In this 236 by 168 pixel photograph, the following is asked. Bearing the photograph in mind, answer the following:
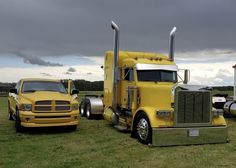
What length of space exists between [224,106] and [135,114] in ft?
26.9

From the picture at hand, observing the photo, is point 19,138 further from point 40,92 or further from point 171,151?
point 171,151

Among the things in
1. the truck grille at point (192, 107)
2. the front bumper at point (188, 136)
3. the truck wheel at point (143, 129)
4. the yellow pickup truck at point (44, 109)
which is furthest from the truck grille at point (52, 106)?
the truck grille at point (192, 107)

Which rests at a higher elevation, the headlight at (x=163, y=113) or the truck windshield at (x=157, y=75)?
the truck windshield at (x=157, y=75)

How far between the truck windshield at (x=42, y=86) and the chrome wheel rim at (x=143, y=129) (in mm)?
4387

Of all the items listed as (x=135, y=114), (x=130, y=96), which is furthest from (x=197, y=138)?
(x=130, y=96)

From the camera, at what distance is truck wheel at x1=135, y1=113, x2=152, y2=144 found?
11003 millimetres

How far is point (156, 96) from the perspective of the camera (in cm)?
1234

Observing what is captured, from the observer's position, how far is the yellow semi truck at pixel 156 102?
10.8m

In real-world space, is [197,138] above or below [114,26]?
below

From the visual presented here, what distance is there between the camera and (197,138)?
11070 millimetres

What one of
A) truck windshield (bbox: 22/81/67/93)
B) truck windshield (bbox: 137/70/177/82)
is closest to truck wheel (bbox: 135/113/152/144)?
truck windshield (bbox: 137/70/177/82)

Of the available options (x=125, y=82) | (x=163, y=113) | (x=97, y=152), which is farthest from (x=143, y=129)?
(x=125, y=82)

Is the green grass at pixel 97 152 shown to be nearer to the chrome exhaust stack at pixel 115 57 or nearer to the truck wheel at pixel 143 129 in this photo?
the truck wheel at pixel 143 129

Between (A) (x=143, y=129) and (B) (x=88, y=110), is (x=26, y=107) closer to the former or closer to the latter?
(A) (x=143, y=129)
